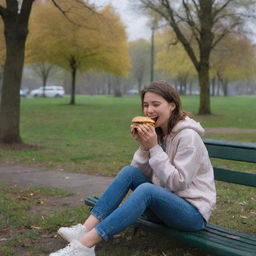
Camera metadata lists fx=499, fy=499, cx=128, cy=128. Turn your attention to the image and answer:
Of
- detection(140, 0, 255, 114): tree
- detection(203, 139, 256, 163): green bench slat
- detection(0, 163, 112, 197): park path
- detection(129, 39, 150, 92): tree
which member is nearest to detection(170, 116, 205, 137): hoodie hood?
detection(203, 139, 256, 163): green bench slat

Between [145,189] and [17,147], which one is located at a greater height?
[145,189]

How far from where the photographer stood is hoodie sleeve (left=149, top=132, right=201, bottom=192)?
3398 millimetres

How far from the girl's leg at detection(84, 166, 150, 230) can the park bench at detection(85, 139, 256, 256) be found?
0.26 meters

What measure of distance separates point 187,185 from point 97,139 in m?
10.5

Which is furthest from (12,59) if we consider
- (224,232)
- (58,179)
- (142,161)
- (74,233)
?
(224,232)

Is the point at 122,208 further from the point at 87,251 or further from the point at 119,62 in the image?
the point at 119,62

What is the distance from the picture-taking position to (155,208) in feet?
11.6

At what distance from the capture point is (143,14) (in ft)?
81.3

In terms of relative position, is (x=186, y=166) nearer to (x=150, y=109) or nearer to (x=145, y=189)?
(x=145, y=189)

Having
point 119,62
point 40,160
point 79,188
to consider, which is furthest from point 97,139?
point 119,62

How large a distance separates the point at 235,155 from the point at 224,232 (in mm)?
733

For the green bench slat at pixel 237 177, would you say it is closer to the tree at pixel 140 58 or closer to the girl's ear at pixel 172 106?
the girl's ear at pixel 172 106

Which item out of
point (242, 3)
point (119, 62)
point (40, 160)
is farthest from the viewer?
point (119, 62)

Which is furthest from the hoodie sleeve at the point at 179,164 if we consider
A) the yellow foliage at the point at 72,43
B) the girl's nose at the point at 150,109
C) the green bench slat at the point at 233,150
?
the yellow foliage at the point at 72,43
